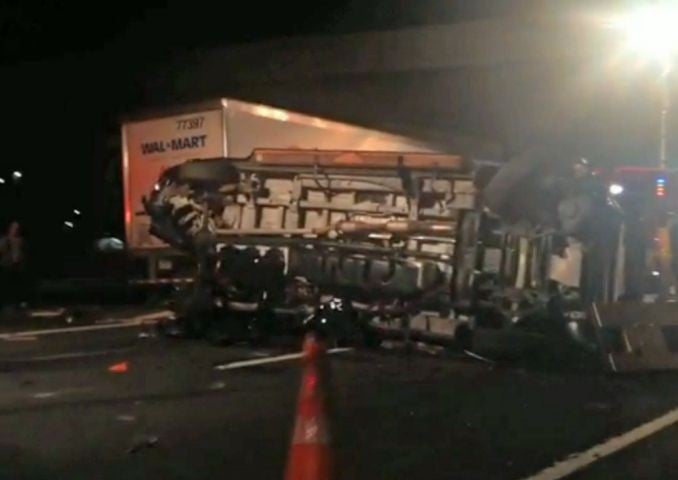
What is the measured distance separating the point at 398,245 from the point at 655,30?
1268cm

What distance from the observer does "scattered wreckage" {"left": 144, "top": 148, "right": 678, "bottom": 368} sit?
14.4m

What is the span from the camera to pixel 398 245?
15.9 metres

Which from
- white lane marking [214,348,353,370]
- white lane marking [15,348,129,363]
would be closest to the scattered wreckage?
white lane marking [214,348,353,370]

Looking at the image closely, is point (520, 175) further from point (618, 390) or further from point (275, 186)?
point (275, 186)

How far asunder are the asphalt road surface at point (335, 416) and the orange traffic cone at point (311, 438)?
4.9 inches

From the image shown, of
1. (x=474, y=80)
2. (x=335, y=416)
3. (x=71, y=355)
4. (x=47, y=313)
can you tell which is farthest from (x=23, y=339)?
(x=474, y=80)

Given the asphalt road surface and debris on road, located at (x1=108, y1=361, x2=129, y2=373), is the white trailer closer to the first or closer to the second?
the asphalt road surface

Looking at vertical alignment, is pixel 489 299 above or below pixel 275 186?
below

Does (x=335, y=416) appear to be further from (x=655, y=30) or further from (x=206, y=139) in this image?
(x=655, y=30)

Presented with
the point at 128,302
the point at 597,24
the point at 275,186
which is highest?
the point at 597,24

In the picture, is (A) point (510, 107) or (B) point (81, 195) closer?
(A) point (510, 107)

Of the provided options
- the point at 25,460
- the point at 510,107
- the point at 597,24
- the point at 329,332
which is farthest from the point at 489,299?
the point at 510,107

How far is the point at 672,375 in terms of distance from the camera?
1386 centimetres

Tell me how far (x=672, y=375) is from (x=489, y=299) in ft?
7.00
